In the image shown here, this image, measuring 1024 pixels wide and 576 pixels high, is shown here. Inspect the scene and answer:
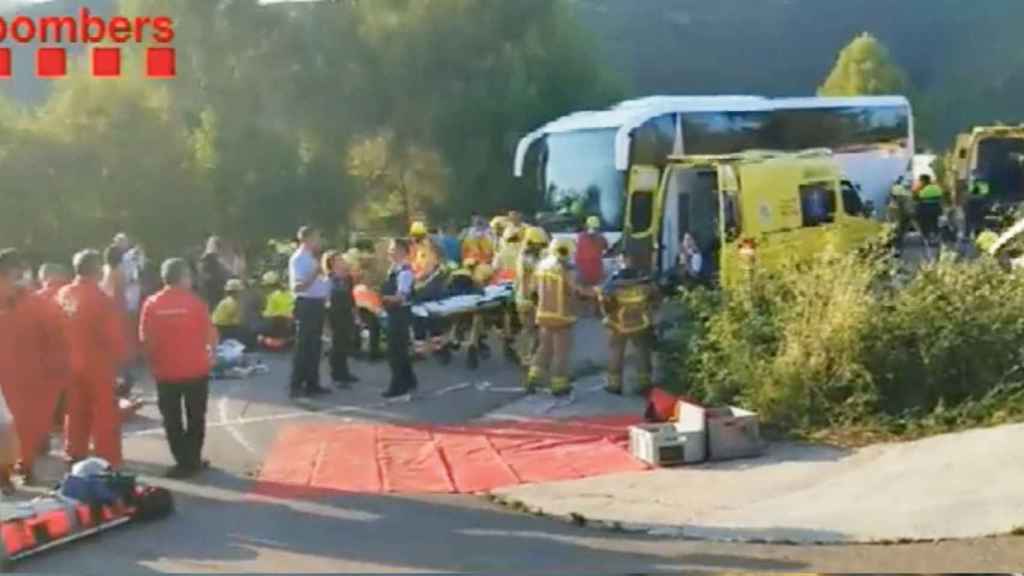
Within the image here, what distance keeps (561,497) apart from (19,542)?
3.57 metres

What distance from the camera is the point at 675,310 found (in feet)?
51.7

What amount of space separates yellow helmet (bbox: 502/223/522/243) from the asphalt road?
8396 mm

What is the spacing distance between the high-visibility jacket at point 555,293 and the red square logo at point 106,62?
55.4 feet

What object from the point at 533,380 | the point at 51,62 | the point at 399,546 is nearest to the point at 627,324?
the point at 533,380

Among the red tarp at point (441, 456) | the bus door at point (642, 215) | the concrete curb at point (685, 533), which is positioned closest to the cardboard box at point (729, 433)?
the red tarp at point (441, 456)

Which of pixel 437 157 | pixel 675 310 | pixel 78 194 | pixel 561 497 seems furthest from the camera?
pixel 437 157

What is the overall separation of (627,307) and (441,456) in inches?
124

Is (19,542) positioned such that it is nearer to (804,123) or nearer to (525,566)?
(525,566)

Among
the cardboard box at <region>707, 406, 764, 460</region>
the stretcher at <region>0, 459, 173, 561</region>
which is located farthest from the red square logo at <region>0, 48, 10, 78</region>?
the cardboard box at <region>707, 406, 764, 460</region>

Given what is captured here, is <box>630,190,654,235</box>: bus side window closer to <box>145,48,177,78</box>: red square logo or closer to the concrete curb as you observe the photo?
<box>145,48,177,78</box>: red square logo

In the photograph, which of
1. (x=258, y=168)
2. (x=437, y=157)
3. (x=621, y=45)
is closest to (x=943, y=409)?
(x=258, y=168)

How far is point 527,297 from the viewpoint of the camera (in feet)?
55.7

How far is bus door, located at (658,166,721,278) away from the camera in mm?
23000

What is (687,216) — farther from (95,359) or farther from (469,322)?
(95,359)
